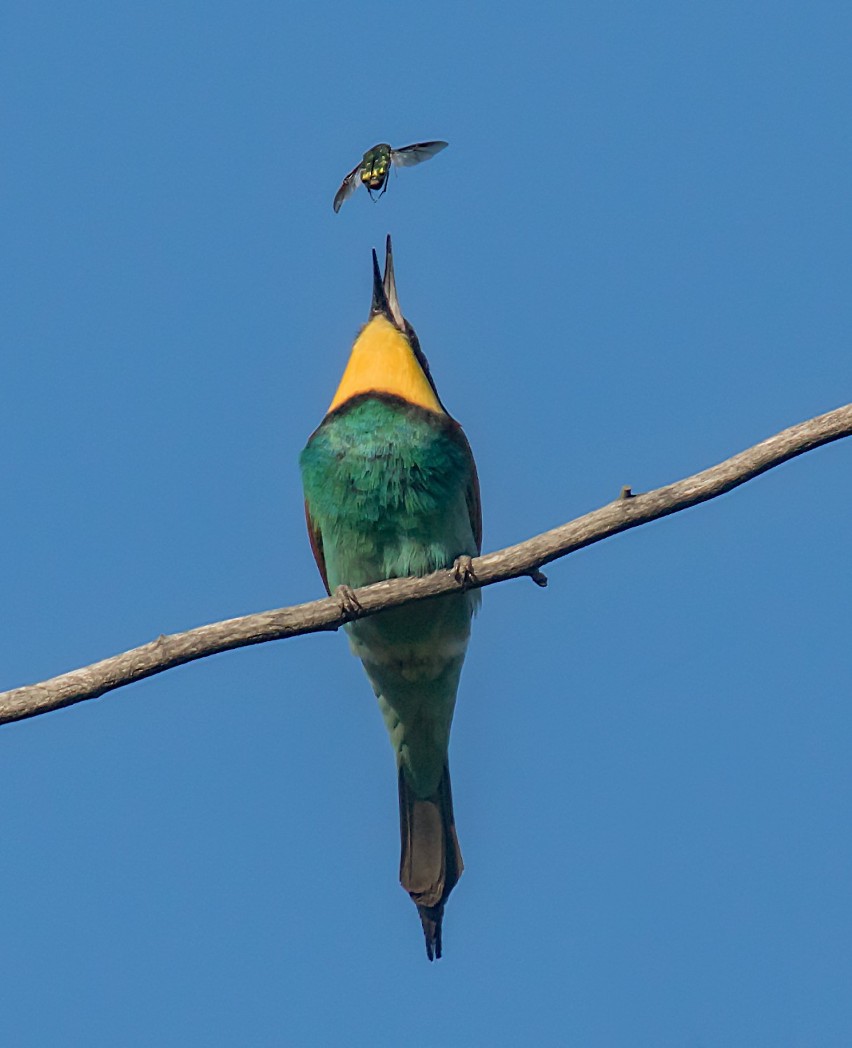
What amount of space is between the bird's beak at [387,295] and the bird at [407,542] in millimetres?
182

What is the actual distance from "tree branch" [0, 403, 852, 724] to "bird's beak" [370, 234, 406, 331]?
1.95 metres

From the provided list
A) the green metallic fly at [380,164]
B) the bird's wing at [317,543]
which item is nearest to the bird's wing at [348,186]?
the green metallic fly at [380,164]

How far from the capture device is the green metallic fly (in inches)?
225

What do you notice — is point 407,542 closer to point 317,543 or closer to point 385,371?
point 317,543

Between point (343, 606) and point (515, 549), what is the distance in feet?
1.71

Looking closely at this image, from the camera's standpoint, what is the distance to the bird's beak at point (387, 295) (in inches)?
234

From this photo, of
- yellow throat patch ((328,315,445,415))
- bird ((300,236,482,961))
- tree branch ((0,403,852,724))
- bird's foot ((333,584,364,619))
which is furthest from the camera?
yellow throat patch ((328,315,445,415))

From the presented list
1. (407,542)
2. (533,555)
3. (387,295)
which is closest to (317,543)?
(407,542)

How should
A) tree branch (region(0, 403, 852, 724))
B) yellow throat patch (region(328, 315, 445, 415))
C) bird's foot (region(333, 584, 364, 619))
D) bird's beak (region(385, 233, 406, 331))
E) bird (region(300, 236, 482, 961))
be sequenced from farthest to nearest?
1. bird's beak (region(385, 233, 406, 331))
2. yellow throat patch (region(328, 315, 445, 415))
3. bird (region(300, 236, 482, 961))
4. bird's foot (region(333, 584, 364, 619))
5. tree branch (region(0, 403, 852, 724))

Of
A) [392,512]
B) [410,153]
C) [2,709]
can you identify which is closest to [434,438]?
[392,512]

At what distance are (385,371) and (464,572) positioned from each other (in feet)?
4.08

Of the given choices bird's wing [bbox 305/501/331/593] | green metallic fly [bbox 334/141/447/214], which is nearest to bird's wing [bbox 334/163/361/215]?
green metallic fly [bbox 334/141/447/214]

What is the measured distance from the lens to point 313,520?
538 cm

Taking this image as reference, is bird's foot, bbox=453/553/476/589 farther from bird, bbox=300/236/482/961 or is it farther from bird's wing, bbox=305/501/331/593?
bird's wing, bbox=305/501/331/593
